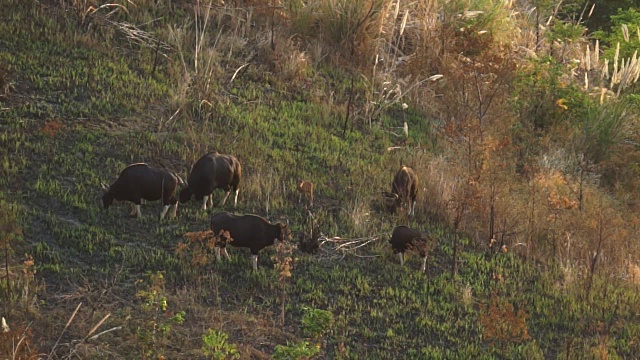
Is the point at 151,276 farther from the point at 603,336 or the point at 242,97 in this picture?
the point at 242,97

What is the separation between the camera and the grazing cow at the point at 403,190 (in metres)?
11.2

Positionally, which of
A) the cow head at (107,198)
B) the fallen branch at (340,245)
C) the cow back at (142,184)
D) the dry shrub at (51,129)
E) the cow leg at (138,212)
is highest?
the cow back at (142,184)

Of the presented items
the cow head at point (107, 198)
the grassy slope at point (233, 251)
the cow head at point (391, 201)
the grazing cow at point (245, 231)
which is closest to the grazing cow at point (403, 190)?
the cow head at point (391, 201)

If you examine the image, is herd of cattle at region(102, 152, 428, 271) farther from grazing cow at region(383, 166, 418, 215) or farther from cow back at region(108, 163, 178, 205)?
grazing cow at region(383, 166, 418, 215)

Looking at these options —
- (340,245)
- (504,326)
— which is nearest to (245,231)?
(340,245)

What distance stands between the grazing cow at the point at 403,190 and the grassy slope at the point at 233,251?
0.78 ft

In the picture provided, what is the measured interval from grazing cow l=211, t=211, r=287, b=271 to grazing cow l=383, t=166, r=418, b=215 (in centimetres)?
246

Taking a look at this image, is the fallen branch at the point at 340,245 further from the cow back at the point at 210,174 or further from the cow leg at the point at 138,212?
the cow leg at the point at 138,212

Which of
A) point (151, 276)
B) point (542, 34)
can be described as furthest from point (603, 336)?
point (542, 34)

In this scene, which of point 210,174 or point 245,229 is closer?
point 245,229

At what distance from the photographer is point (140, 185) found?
31.0 feet

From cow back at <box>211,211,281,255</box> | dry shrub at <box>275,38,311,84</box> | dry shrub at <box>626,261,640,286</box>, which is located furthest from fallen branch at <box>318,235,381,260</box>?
dry shrub at <box>275,38,311,84</box>

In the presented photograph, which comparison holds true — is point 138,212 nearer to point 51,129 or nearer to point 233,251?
point 233,251

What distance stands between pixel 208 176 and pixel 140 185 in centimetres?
82
